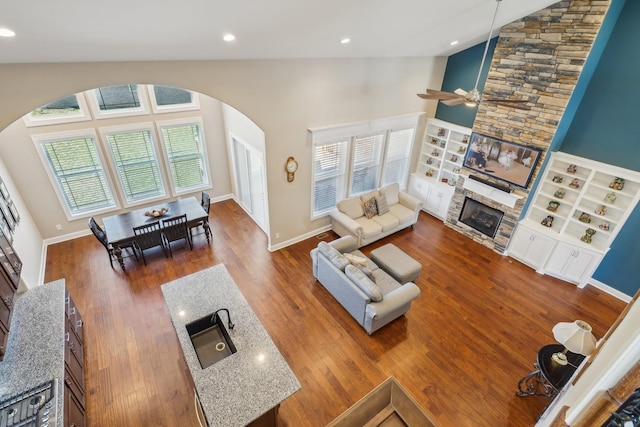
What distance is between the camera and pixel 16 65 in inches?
128

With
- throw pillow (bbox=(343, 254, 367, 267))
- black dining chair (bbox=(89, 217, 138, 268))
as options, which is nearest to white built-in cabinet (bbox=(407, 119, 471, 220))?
throw pillow (bbox=(343, 254, 367, 267))

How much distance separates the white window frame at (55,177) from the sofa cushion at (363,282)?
5815 mm

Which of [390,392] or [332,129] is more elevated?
[332,129]

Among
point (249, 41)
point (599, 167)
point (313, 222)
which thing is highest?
point (249, 41)

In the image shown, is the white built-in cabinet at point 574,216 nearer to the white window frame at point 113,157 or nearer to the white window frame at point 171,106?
the white window frame at point 171,106

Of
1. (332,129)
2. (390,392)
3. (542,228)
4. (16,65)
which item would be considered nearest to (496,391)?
(390,392)

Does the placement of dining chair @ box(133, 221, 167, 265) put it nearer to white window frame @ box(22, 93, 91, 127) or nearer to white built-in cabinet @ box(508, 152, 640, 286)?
white window frame @ box(22, 93, 91, 127)

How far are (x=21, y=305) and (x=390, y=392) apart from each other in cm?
475

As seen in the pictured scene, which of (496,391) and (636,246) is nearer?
(496,391)

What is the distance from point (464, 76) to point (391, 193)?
10.2 feet

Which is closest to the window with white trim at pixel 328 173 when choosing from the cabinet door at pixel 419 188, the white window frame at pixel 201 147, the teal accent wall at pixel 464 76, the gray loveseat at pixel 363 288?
the gray loveseat at pixel 363 288

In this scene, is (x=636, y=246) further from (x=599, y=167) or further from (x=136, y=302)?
(x=136, y=302)

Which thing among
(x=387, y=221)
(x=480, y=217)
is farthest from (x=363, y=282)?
(x=480, y=217)

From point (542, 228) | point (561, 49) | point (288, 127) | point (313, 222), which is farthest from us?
point (313, 222)
